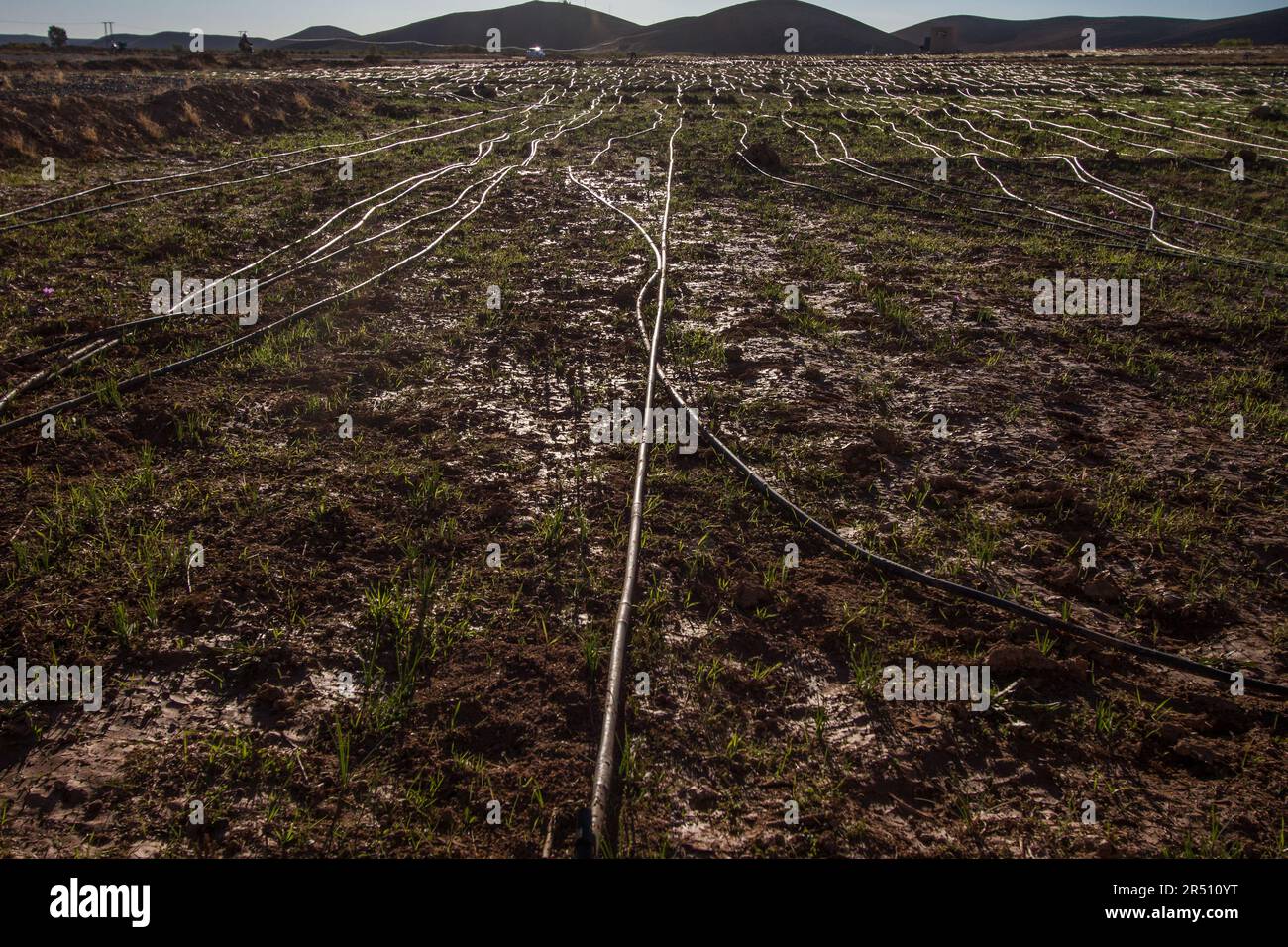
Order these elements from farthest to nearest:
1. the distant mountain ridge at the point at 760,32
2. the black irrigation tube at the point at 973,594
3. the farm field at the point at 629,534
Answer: the distant mountain ridge at the point at 760,32, the black irrigation tube at the point at 973,594, the farm field at the point at 629,534

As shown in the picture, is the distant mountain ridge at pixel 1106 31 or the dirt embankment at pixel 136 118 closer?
the dirt embankment at pixel 136 118

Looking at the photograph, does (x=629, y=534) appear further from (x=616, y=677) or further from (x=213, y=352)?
(x=213, y=352)

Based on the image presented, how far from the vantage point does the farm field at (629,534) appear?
2.20 m

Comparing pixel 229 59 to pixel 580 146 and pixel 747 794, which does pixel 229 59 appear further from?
pixel 747 794

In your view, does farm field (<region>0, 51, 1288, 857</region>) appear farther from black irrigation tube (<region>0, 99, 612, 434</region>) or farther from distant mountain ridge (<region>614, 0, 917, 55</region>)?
distant mountain ridge (<region>614, 0, 917, 55</region>)

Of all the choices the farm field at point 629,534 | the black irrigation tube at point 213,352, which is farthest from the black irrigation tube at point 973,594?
the black irrigation tube at point 213,352

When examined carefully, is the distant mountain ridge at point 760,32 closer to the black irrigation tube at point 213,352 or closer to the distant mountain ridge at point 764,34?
the distant mountain ridge at point 764,34

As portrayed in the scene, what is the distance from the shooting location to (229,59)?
32.8 metres

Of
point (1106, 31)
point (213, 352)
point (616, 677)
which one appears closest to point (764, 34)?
point (1106, 31)

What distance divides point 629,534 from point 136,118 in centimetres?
1583

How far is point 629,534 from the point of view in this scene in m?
3.35

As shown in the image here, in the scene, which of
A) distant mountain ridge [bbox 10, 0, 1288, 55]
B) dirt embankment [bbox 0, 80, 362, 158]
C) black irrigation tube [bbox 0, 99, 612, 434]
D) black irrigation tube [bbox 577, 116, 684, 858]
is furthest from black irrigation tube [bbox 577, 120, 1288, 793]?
distant mountain ridge [bbox 10, 0, 1288, 55]

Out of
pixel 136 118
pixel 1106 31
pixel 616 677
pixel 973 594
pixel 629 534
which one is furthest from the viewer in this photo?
pixel 1106 31

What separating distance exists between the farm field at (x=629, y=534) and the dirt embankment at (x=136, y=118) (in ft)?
13.3
